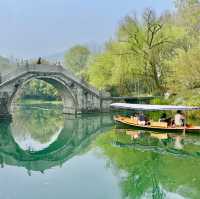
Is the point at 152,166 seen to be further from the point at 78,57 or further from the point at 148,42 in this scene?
the point at 78,57

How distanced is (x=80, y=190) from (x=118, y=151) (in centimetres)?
775

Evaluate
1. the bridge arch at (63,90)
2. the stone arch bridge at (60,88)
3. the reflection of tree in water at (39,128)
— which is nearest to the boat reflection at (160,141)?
the reflection of tree in water at (39,128)

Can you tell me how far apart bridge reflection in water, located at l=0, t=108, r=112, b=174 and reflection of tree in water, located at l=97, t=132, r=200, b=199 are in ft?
8.77

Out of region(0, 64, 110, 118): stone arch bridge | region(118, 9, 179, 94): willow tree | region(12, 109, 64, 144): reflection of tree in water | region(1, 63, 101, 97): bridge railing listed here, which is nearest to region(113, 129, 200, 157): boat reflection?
region(12, 109, 64, 144): reflection of tree in water

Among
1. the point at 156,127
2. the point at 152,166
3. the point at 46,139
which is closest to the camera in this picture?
the point at 152,166

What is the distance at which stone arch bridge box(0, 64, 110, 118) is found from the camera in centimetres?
3988

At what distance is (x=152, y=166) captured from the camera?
19.5 m

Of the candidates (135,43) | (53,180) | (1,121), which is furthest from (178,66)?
(53,180)

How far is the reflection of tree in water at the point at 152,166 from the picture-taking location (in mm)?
15375

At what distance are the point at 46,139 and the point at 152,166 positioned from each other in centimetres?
1376

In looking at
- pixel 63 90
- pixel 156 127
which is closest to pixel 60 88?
pixel 63 90

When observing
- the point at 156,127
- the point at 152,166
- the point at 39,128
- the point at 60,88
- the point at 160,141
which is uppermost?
the point at 60,88

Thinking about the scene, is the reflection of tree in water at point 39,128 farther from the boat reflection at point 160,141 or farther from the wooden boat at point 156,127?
the boat reflection at point 160,141

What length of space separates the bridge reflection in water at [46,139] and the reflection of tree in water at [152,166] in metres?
2.67
